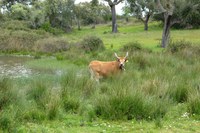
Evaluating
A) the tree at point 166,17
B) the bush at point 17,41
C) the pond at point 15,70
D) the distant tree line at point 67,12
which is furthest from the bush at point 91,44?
the distant tree line at point 67,12

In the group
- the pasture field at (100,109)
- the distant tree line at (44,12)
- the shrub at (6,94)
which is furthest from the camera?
the distant tree line at (44,12)

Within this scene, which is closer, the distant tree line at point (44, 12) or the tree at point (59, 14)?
the distant tree line at point (44, 12)

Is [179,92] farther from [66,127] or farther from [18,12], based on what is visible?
[18,12]

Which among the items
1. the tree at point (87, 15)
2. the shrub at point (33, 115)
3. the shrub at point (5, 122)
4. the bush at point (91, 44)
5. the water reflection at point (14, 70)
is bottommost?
the water reflection at point (14, 70)

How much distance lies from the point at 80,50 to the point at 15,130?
17.1 m

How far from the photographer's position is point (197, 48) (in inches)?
757

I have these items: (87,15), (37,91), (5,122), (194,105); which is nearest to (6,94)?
(37,91)

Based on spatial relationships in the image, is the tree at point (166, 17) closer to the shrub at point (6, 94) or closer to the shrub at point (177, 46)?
the shrub at point (177, 46)

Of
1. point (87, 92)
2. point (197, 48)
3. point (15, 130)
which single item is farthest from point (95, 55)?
point (15, 130)

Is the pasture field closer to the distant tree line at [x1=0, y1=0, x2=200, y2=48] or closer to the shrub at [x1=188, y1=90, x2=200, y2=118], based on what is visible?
the shrub at [x1=188, y1=90, x2=200, y2=118]

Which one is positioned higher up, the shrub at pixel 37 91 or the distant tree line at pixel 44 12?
the distant tree line at pixel 44 12

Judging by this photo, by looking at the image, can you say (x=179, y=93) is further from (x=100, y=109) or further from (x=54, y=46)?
(x=54, y=46)

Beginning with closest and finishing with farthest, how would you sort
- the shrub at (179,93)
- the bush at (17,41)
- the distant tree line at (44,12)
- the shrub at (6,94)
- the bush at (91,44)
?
the shrub at (6,94) < the shrub at (179,93) < the bush at (91,44) < the bush at (17,41) < the distant tree line at (44,12)

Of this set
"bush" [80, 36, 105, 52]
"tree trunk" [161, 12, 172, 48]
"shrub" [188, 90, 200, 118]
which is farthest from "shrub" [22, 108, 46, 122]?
"tree trunk" [161, 12, 172, 48]
